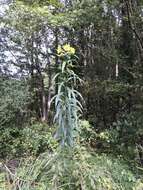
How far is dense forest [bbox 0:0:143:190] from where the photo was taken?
3.56 m

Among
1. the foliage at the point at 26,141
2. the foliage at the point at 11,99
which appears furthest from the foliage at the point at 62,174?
the foliage at the point at 11,99

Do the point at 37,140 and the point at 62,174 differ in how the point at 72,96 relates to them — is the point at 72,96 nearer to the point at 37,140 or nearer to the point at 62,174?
the point at 62,174

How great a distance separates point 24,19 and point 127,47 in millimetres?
2462

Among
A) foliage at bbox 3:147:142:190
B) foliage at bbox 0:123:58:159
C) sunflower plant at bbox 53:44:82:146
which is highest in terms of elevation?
sunflower plant at bbox 53:44:82:146

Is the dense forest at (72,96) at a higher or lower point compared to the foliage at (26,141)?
higher

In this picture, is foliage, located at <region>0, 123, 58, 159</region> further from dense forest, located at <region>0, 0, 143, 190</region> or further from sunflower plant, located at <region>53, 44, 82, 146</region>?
sunflower plant, located at <region>53, 44, 82, 146</region>

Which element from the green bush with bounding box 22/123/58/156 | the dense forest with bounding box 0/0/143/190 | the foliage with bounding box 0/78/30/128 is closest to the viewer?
the dense forest with bounding box 0/0/143/190

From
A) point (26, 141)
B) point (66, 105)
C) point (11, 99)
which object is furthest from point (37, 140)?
point (66, 105)

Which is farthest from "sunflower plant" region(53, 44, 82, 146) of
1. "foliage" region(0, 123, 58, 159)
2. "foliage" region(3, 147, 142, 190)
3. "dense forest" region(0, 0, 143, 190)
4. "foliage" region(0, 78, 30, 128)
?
"foliage" region(0, 78, 30, 128)

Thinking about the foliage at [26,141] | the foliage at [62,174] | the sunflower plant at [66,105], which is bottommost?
the foliage at [26,141]

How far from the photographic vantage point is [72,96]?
3.60 m

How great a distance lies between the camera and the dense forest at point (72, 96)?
3564 mm

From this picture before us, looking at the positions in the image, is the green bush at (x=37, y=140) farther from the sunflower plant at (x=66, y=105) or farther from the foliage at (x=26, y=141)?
the sunflower plant at (x=66, y=105)

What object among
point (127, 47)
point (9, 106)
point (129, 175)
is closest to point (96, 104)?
point (127, 47)
